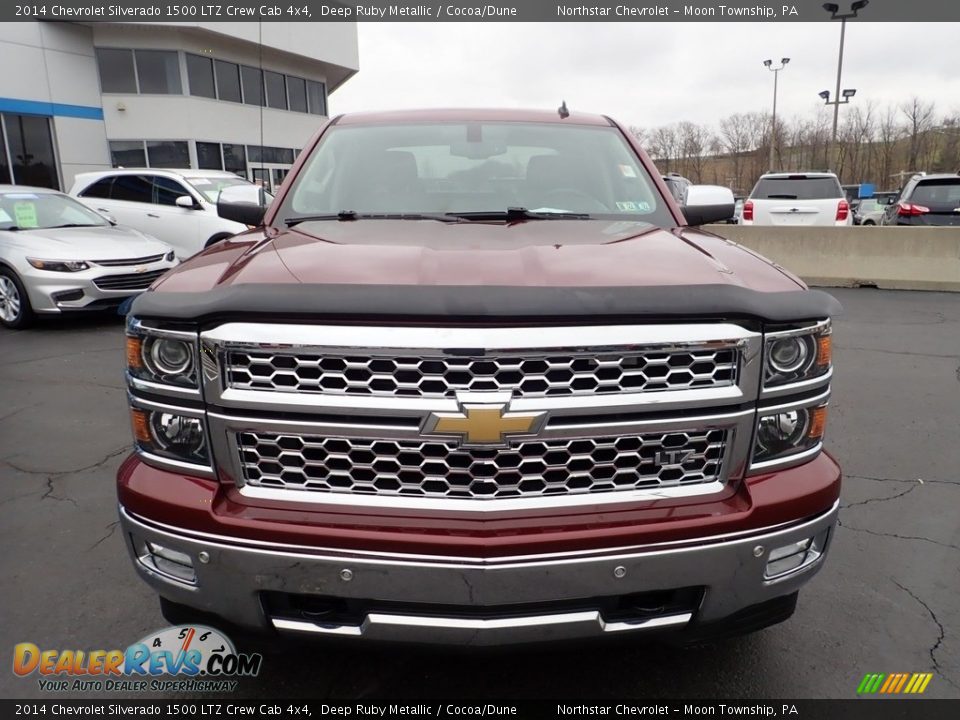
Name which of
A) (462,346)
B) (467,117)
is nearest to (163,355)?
(462,346)

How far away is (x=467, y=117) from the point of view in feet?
11.4

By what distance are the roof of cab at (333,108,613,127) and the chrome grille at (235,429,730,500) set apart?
7.16 feet

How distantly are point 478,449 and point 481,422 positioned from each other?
2.9 inches

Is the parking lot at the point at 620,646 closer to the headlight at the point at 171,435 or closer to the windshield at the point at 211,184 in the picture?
the headlight at the point at 171,435

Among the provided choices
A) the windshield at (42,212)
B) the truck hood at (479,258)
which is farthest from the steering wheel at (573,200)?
the windshield at (42,212)

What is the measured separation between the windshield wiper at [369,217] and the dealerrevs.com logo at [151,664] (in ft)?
5.09

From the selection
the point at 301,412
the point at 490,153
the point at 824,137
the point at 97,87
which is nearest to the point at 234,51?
the point at 97,87

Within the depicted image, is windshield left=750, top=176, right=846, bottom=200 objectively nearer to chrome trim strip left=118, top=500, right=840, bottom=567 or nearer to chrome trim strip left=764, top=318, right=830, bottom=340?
chrome trim strip left=764, top=318, right=830, bottom=340

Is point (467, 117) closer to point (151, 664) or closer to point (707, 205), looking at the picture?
point (707, 205)

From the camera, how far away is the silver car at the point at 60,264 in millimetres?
7562

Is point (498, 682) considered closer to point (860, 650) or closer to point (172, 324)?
point (860, 650)

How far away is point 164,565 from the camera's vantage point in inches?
72.6

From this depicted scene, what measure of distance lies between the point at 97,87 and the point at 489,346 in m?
27.6

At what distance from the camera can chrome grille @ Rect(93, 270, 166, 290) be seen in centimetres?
768
